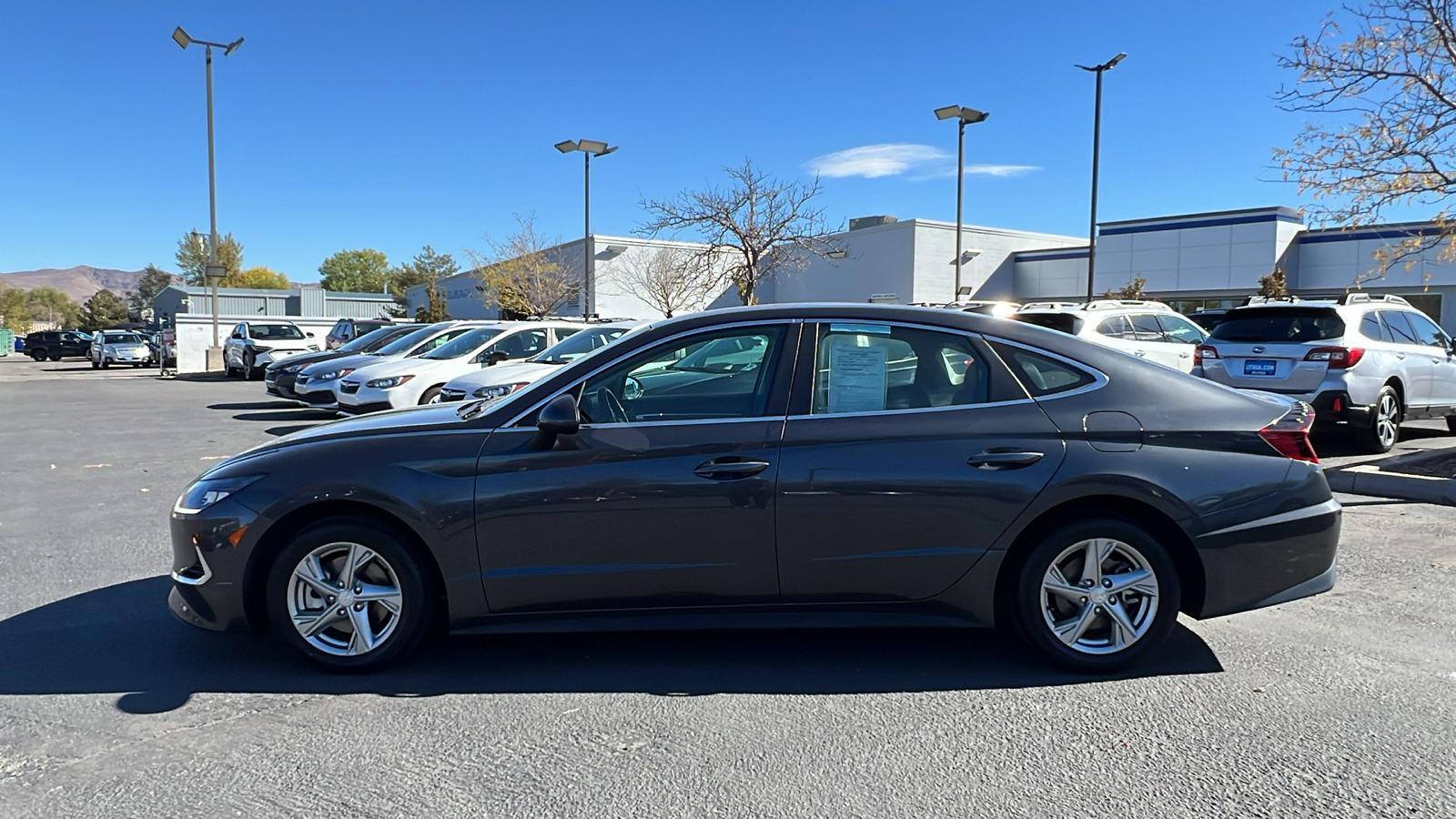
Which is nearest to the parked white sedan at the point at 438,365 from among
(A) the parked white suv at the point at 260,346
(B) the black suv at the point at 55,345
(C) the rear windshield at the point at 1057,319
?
(C) the rear windshield at the point at 1057,319

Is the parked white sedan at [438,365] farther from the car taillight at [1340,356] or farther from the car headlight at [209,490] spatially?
the car headlight at [209,490]

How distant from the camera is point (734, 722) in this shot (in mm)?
3768

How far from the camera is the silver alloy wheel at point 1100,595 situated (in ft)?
13.7

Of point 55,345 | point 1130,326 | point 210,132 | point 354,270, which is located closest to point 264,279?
point 354,270

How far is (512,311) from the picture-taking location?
42.6 meters

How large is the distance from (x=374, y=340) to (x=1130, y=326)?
537 inches

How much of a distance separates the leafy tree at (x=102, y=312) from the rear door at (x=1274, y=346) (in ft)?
370

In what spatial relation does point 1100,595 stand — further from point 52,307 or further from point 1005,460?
point 52,307

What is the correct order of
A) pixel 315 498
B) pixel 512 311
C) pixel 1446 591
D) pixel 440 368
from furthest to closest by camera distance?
pixel 512 311
pixel 440 368
pixel 1446 591
pixel 315 498

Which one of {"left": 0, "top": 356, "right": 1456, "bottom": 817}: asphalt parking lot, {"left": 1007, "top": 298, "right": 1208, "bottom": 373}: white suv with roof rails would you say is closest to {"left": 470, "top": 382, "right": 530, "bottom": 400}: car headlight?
{"left": 1007, "top": 298, "right": 1208, "bottom": 373}: white suv with roof rails

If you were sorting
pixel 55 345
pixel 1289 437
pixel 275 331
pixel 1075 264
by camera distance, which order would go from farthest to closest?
pixel 55 345 < pixel 1075 264 < pixel 275 331 < pixel 1289 437

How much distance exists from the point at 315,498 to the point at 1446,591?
18.7 ft

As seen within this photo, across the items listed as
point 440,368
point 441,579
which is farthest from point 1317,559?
point 440,368

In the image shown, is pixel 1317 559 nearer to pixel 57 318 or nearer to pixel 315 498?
pixel 315 498
